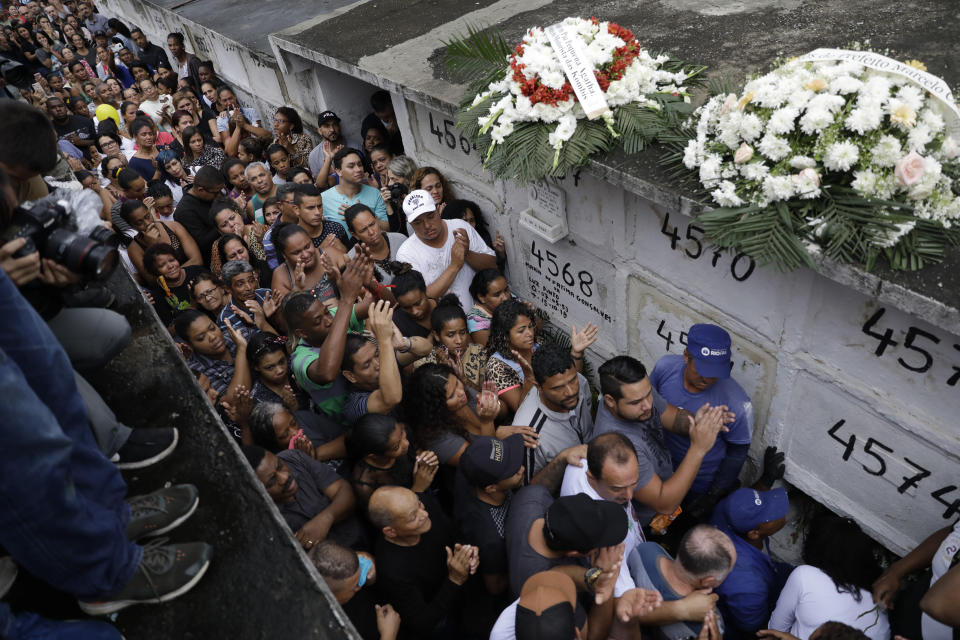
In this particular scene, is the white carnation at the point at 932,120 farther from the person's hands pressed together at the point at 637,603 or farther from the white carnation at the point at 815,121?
the person's hands pressed together at the point at 637,603

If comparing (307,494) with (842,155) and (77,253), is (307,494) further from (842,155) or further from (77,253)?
(842,155)

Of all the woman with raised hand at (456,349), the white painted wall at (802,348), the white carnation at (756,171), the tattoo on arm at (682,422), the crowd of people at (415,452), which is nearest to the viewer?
the crowd of people at (415,452)

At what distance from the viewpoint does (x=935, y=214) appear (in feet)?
8.57

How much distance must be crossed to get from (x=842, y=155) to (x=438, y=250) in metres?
3.12

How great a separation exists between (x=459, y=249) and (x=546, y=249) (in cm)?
81

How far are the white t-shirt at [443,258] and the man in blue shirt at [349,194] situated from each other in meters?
0.94

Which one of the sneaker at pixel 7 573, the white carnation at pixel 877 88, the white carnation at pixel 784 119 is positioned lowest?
the sneaker at pixel 7 573

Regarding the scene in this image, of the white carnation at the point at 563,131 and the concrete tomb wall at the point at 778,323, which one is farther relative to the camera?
the white carnation at the point at 563,131

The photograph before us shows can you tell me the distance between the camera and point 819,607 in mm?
3088

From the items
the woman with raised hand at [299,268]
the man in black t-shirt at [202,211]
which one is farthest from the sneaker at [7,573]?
the man in black t-shirt at [202,211]

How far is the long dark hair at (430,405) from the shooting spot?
369cm

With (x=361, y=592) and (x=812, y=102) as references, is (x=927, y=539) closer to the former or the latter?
(x=812, y=102)

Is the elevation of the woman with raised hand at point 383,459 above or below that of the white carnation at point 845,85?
below

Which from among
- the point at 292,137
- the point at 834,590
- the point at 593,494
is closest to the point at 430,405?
the point at 593,494
